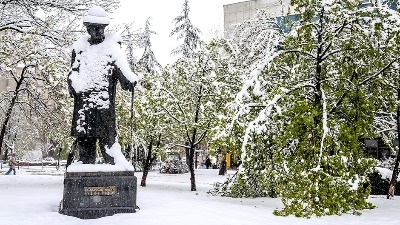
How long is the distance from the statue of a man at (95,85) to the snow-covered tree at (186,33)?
26.8 meters

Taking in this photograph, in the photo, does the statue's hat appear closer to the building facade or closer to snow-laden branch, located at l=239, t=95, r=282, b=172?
snow-laden branch, located at l=239, t=95, r=282, b=172

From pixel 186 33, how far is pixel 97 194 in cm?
2935

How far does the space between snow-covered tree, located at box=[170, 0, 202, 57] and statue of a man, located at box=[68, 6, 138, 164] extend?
2678 cm

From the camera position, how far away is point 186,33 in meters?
35.5

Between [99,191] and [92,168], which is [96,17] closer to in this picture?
[92,168]

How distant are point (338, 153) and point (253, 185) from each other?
4.81 m

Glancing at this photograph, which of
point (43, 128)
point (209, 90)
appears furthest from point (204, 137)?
point (43, 128)

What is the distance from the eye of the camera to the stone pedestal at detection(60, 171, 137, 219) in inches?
281

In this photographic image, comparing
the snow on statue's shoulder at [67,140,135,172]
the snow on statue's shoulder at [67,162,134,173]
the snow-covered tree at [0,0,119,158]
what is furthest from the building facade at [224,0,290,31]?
the snow on statue's shoulder at [67,162,134,173]

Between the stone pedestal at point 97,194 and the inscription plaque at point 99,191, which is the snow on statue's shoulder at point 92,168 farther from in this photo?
the inscription plaque at point 99,191

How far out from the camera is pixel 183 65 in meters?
16.4

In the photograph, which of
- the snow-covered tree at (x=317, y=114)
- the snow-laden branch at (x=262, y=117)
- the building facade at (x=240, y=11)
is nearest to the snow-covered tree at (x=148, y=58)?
the building facade at (x=240, y=11)

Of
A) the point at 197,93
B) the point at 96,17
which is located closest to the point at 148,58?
the point at 197,93

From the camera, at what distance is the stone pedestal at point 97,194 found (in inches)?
281
